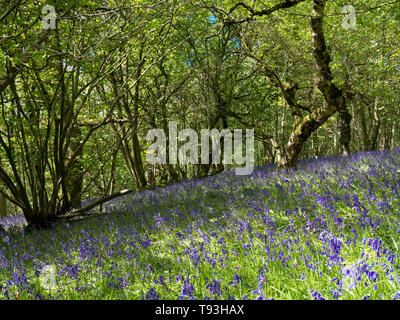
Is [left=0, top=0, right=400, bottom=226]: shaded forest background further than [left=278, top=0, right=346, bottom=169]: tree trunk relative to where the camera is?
No

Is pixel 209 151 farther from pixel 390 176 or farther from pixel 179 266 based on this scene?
pixel 179 266

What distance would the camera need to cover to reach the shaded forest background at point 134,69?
17.7ft

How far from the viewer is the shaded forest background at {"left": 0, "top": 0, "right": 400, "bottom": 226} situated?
541 centimetres

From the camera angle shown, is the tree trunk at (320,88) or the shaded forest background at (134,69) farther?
the tree trunk at (320,88)

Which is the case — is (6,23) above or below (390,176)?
above

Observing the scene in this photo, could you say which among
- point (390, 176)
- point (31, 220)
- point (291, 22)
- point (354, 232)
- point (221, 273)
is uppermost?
point (291, 22)

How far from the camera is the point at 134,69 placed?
26.2ft

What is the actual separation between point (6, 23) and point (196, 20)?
344 inches

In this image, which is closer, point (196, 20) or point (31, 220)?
point (31, 220)

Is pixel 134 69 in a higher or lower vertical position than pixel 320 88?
higher

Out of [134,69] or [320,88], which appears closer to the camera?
[320,88]

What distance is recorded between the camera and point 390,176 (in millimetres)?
4695
